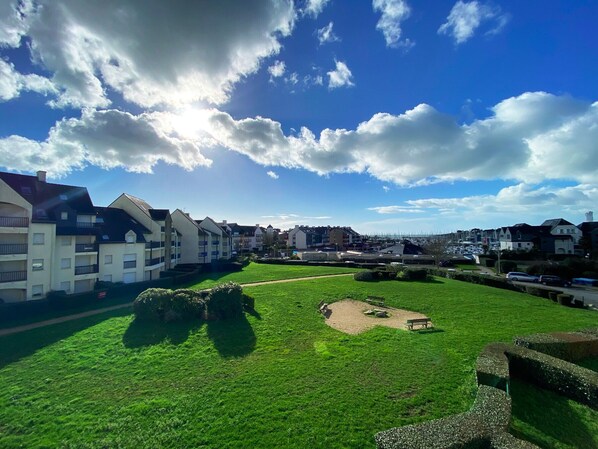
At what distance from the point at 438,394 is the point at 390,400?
73.3 inches

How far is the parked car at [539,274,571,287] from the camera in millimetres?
41684

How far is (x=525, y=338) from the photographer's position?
14.2m

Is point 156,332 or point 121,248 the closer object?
point 156,332

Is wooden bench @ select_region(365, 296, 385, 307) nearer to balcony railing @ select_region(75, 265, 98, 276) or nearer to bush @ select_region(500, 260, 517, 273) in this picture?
balcony railing @ select_region(75, 265, 98, 276)

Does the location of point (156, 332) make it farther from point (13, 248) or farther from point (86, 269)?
point (86, 269)

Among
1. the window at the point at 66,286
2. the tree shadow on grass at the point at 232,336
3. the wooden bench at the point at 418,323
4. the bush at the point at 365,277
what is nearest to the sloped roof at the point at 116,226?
the window at the point at 66,286

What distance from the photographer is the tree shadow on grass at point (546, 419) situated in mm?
8312

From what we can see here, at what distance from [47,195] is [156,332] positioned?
78.7 ft

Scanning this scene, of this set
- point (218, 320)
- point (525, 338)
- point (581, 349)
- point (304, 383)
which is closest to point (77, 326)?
point (218, 320)

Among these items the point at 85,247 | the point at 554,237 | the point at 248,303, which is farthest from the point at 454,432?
the point at 554,237

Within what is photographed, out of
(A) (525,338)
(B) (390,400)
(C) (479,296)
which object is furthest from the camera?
(C) (479,296)

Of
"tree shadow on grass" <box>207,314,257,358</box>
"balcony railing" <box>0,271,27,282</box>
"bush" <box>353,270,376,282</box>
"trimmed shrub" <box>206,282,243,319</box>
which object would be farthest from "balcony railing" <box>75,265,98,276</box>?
"bush" <box>353,270,376,282</box>

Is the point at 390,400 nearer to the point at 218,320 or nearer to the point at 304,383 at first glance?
the point at 304,383

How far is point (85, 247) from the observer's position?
3014 cm
